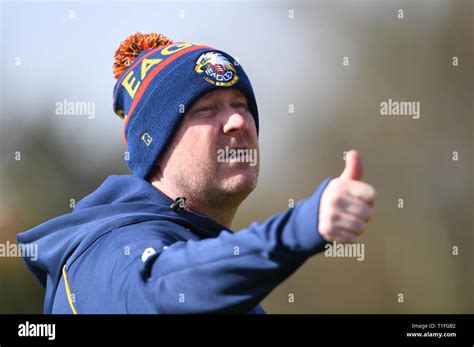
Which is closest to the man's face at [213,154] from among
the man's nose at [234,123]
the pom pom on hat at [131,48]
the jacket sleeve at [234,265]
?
the man's nose at [234,123]

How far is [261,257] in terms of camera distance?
63.7 inches

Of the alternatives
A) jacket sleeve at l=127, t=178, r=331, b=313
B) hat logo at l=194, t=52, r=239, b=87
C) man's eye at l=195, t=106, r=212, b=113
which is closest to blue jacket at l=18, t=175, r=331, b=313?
jacket sleeve at l=127, t=178, r=331, b=313

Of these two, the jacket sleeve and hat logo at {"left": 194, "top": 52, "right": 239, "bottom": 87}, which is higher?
hat logo at {"left": 194, "top": 52, "right": 239, "bottom": 87}

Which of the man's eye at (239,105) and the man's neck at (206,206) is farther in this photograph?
the man's eye at (239,105)

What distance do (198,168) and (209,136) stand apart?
0.32ft

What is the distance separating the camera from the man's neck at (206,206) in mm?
2518

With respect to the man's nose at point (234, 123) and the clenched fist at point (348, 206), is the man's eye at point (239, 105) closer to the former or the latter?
the man's nose at point (234, 123)

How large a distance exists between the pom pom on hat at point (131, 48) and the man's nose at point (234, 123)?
0.46 m

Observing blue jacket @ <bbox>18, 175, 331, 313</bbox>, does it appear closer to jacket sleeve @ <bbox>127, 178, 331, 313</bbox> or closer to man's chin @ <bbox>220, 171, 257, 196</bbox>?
jacket sleeve @ <bbox>127, 178, 331, 313</bbox>

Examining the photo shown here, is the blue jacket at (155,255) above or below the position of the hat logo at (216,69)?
below

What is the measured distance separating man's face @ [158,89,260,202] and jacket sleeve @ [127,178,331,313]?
0.69 metres

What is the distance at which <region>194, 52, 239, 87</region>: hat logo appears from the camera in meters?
2.58
